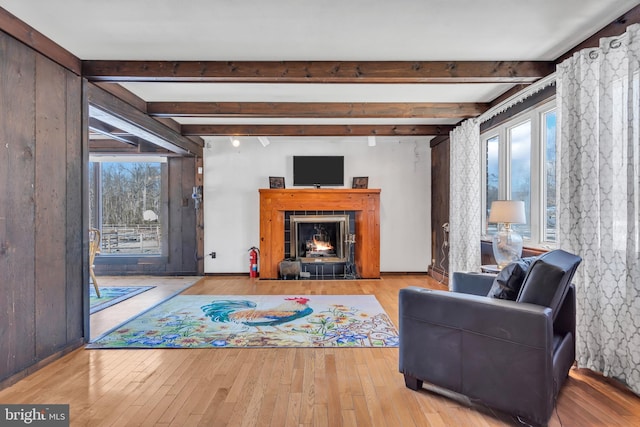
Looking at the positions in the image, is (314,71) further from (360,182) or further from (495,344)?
(360,182)

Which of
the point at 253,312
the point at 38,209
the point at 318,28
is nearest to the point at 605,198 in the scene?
the point at 318,28

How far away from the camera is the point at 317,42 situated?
267cm

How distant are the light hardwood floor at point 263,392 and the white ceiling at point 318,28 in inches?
95.5

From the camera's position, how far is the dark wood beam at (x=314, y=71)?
299cm

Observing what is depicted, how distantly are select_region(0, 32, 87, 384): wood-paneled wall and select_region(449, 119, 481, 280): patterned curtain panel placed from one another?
13.7 ft

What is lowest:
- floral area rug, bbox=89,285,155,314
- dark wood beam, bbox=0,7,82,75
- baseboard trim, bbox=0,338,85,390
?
floral area rug, bbox=89,285,155,314

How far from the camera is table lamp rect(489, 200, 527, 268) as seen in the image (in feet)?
10.3

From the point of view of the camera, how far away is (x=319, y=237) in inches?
238

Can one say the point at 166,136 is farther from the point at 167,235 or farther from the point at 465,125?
the point at 465,125

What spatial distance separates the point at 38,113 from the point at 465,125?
444cm

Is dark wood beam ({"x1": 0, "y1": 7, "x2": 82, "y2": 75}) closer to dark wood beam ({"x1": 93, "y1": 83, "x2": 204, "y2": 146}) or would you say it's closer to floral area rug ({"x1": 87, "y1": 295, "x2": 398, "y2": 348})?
dark wood beam ({"x1": 93, "y1": 83, "x2": 204, "y2": 146})

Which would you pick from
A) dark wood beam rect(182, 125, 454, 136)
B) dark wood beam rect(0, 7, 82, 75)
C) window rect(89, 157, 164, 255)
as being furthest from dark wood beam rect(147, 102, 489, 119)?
window rect(89, 157, 164, 255)

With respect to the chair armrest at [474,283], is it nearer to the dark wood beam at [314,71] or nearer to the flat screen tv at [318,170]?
the dark wood beam at [314,71]

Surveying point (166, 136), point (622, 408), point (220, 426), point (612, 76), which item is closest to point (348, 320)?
point (220, 426)
